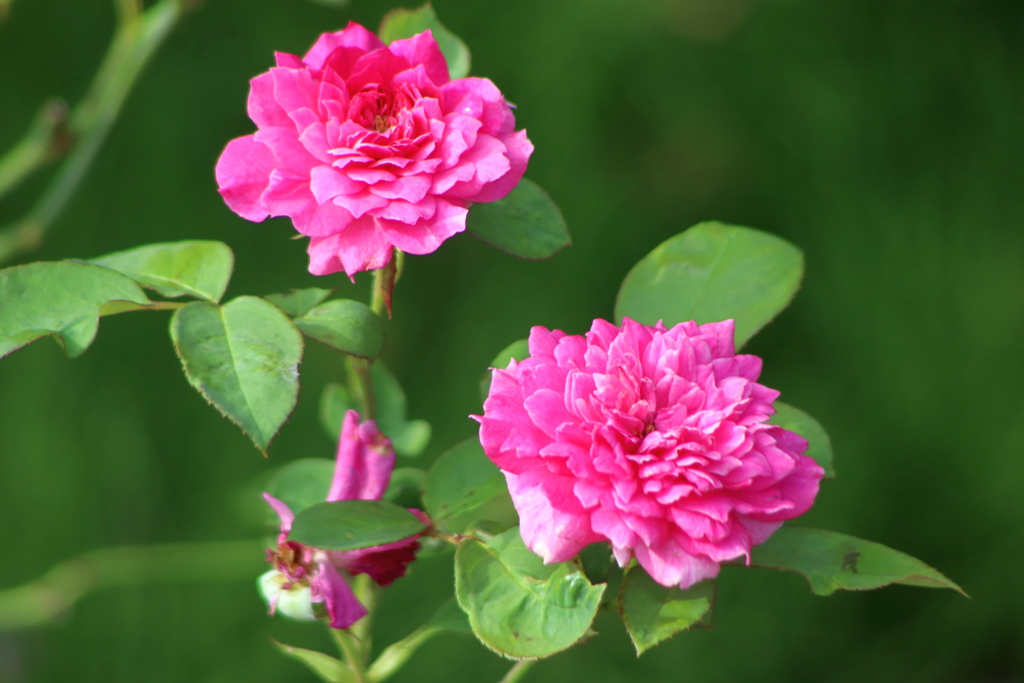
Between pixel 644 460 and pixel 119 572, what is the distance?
0.98 metres

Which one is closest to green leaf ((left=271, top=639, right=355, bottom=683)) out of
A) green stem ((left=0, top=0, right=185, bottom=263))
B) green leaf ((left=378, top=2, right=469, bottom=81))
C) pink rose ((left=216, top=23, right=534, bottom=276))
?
pink rose ((left=216, top=23, right=534, bottom=276))

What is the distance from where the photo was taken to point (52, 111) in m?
0.78

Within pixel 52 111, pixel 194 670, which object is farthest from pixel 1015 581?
pixel 52 111

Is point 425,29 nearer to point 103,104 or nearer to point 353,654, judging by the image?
point 353,654

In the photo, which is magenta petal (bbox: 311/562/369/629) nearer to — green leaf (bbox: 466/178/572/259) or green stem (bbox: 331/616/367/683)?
green stem (bbox: 331/616/367/683)

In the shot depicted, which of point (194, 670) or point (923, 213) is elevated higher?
point (923, 213)

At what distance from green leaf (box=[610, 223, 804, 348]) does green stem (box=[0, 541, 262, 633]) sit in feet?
2.21

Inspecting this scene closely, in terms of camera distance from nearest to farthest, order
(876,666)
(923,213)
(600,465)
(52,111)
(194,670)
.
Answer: (600,465), (52,111), (194,670), (876,666), (923,213)

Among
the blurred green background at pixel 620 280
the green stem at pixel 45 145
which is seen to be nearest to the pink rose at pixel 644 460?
the green stem at pixel 45 145

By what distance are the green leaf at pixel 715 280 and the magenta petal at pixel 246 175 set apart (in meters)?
0.20

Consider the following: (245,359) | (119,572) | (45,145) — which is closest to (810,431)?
(245,359)

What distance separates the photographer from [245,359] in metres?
0.40

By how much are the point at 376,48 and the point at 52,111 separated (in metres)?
0.46

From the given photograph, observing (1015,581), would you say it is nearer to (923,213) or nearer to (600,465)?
(923,213)
